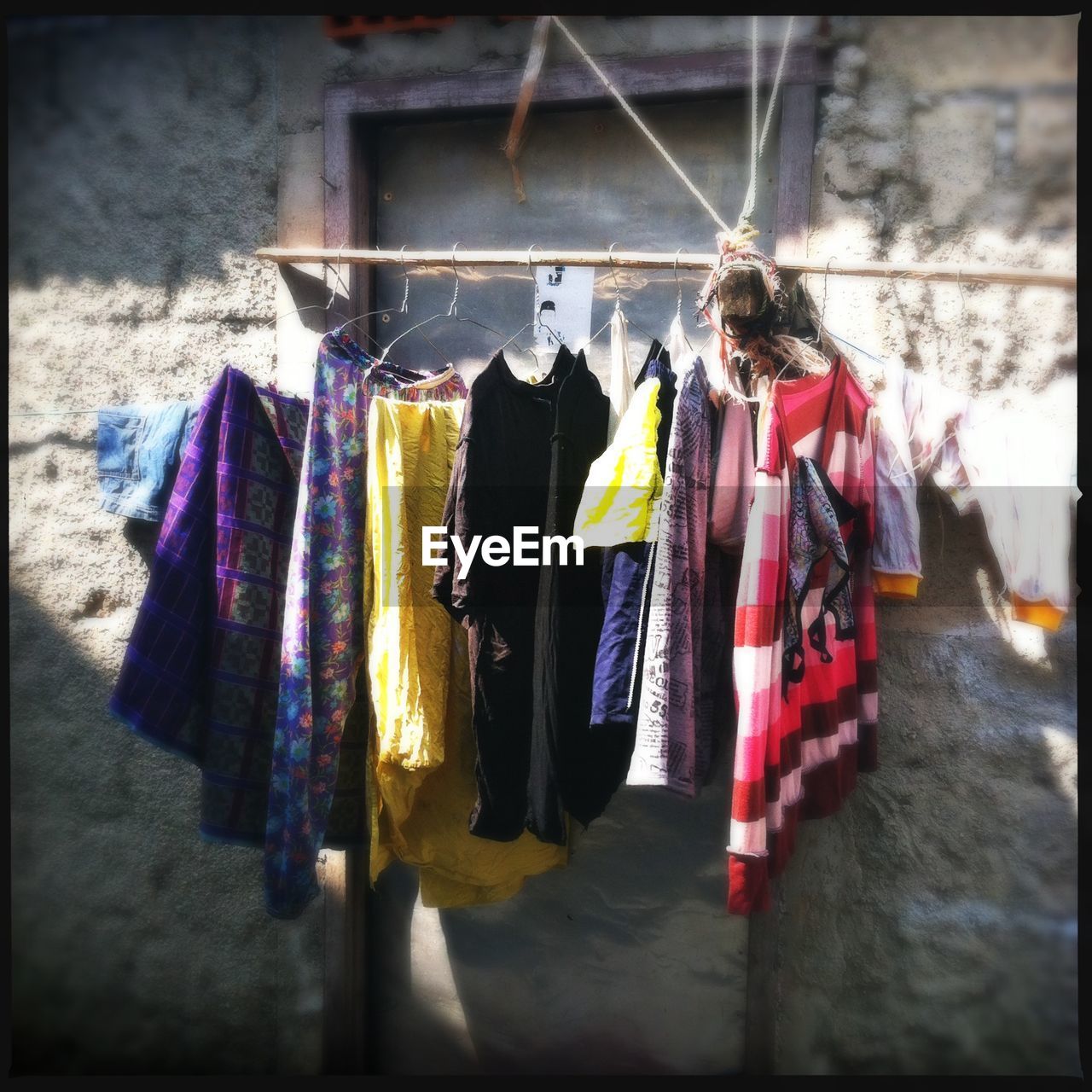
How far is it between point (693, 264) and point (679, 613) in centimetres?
73

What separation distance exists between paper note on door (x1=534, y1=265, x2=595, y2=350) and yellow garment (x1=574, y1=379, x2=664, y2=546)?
40 cm

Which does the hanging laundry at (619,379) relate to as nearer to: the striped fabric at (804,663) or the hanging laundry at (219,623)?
the striped fabric at (804,663)

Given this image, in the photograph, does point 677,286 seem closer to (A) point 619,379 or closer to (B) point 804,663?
(A) point 619,379

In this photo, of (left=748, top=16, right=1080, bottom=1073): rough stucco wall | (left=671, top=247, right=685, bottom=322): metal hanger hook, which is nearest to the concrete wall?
(left=748, top=16, right=1080, bottom=1073): rough stucco wall

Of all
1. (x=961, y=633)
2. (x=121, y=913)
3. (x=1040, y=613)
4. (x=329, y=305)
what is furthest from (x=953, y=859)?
(x=121, y=913)

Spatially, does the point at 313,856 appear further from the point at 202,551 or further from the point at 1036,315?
the point at 1036,315

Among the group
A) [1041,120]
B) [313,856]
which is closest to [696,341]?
[1041,120]

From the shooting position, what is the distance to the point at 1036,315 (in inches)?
70.9

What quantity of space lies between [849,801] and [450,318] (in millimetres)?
1554

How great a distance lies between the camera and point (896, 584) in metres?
1.64

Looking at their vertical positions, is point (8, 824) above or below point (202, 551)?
below

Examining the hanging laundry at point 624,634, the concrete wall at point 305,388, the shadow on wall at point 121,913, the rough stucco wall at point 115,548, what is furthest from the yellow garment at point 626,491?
the shadow on wall at point 121,913

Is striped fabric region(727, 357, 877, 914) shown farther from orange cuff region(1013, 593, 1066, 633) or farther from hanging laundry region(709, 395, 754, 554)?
orange cuff region(1013, 593, 1066, 633)

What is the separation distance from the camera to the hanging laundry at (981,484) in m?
1.60
